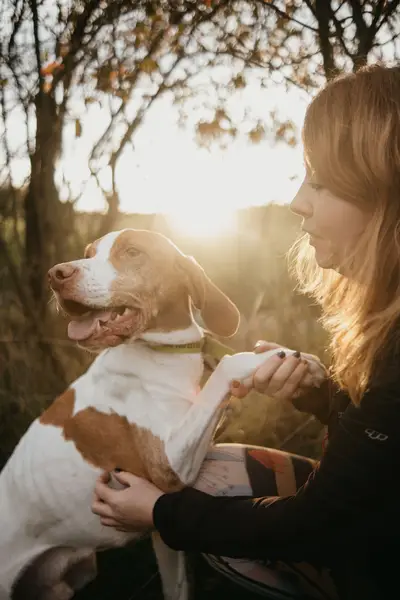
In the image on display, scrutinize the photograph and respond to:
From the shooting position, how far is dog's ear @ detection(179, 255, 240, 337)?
6.82 feet

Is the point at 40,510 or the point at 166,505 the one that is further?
the point at 40,510

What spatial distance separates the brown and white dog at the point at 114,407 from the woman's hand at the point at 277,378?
0.04 meters

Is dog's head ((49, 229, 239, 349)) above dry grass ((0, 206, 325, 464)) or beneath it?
above

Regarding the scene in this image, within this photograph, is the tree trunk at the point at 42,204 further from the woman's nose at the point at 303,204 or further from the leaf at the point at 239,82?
the woman's nose at the point at 303,204

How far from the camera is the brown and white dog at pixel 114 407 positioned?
1859 mm

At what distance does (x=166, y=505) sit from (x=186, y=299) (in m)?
0.71

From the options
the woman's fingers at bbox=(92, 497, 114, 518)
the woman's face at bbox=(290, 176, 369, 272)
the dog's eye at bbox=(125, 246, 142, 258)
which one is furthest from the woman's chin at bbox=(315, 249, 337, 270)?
the woman's fingers at bbox=(92, 497, 114, 518)

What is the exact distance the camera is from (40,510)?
→ 76.7 inches

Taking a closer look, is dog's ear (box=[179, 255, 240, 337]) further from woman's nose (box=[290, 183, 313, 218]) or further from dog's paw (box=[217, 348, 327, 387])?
woman's nose (box=[290, 183, 313, 218])

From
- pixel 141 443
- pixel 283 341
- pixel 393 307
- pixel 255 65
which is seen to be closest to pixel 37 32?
pixel 255 65

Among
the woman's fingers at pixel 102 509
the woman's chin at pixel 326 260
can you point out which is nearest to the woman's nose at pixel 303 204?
the woman's chin at pixel 326 260

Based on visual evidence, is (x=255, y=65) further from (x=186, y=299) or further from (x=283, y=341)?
(x=186, y=299)

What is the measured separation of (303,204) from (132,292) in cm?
60

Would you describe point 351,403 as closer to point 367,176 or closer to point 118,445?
point 367,176
